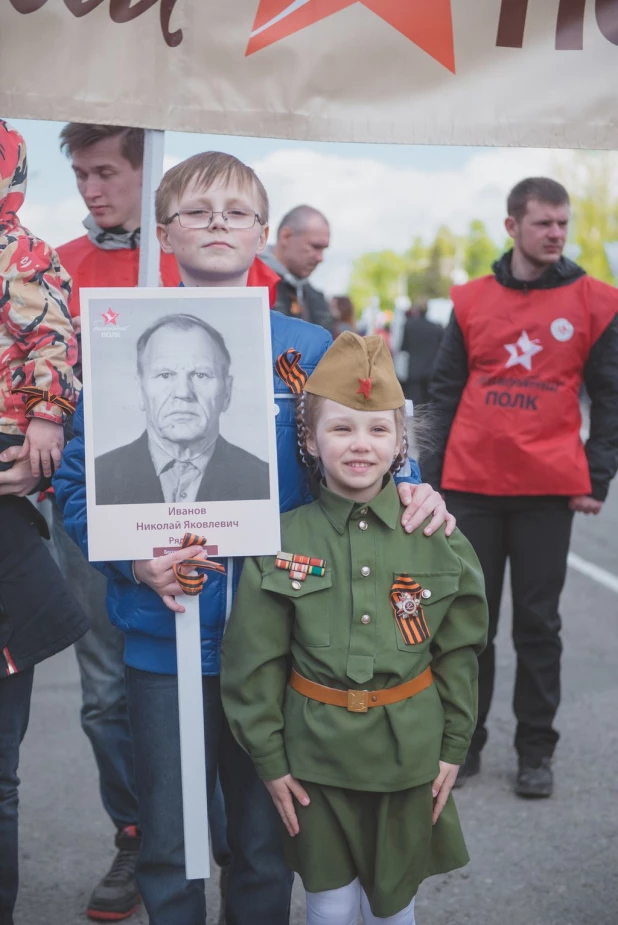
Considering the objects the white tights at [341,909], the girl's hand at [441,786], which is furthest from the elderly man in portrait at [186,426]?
the white tights at [341,909]

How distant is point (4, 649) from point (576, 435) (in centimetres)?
272

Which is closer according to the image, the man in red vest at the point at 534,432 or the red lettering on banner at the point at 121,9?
the red lettering on banner at the point at 121,9

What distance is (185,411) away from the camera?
→ 247 cm

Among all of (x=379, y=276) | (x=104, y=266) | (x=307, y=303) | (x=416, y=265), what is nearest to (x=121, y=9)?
(x=104, y=266)

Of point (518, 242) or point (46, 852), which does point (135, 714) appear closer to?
point (46, 852)

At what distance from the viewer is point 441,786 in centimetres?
262

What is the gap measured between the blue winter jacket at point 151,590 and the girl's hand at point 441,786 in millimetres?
568

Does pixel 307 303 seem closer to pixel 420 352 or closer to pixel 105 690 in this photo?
pixel 105 690

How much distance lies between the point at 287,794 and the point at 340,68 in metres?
2.12

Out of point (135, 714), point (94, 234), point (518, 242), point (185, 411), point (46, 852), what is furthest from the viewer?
point (518, 242)

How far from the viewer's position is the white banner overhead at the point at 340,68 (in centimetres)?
335

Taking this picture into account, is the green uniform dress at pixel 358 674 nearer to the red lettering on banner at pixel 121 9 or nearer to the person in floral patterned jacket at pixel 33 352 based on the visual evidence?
the person in floral patterned jacket at pixel 33 352

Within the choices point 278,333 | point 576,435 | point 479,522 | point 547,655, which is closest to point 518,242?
point 576,435

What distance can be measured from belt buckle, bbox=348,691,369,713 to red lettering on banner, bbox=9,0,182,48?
79.4 inches
